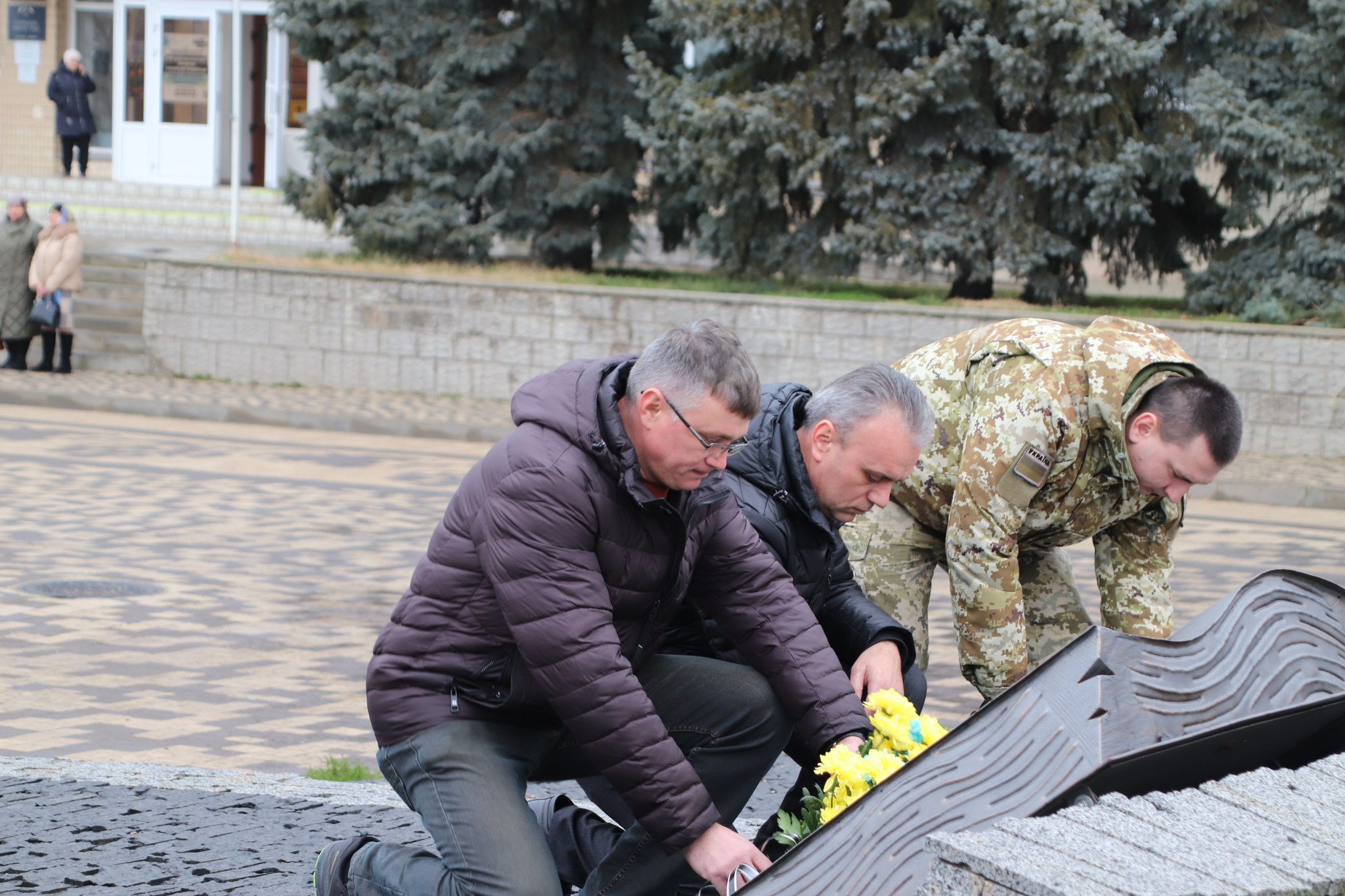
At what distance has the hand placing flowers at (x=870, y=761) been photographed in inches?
Result: 122

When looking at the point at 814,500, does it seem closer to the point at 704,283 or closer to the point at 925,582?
the point at 925,582

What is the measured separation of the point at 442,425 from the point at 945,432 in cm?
1038

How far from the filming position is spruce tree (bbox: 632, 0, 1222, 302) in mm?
15867

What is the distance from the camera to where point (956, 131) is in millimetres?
16594

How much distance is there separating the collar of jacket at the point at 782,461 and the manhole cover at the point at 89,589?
490 cm

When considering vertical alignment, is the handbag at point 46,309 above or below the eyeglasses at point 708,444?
below

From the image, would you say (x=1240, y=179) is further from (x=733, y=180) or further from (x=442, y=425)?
(x=442, y=425)

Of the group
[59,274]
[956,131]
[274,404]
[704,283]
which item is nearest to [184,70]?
[59,274]

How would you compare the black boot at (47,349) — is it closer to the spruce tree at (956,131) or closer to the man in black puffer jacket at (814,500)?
the spruce tree at (956,131)

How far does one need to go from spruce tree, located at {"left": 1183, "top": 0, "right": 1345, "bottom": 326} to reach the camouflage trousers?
11.0 m

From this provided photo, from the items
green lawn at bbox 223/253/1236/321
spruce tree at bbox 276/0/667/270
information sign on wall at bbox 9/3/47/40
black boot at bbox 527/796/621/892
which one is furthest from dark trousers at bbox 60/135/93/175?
black boot at bbox 527/796/621/892

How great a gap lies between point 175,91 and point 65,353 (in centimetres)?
1248

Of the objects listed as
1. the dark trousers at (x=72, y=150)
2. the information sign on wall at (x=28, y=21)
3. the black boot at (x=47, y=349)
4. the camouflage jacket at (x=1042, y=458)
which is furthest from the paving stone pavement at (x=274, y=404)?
the information sign on wall at (x=28, y=21)

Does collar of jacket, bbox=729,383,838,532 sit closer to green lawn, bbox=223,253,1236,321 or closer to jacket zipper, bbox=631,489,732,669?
jacket zipper, bbox=631,489,732,669
